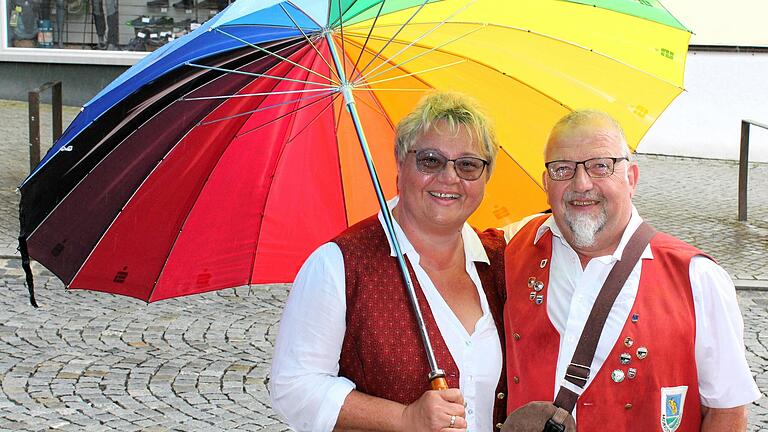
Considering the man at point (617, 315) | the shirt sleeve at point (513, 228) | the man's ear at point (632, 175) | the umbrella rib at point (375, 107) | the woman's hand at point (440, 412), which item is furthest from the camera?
the umbrella rib at point (375, 107)

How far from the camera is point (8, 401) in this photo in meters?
6.30

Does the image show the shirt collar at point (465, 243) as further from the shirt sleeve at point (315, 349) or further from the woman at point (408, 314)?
the shirt sleeve at point (315, 349)

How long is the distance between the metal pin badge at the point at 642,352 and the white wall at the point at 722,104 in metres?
11.7

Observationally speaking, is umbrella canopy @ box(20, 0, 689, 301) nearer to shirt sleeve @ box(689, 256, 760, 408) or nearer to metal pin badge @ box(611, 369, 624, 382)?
shirt sleeve @ box(689, 256, 760, 408)

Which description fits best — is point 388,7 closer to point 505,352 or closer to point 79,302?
point 505,352

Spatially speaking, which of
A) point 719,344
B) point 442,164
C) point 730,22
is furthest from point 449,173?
point 730,22

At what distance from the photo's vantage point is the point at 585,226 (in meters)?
3.29

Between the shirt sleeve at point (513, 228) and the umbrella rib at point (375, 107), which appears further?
the umbrella rib at point (375, 107)

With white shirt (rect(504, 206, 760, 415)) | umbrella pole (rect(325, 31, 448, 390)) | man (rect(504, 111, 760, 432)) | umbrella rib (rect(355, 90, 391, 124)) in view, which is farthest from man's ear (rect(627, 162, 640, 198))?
umbrella rib (rect(355, 90, 391, 124))

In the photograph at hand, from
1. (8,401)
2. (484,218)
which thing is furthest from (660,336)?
(8,401)

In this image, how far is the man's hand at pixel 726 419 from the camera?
3186 mm

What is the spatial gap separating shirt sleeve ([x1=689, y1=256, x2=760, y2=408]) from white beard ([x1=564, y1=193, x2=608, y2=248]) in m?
0.29

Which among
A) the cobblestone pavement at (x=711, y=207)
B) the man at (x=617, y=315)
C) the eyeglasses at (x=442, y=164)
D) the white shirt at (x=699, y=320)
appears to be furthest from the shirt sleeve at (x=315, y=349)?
the cobblestone pavement at (x=711, y=207)

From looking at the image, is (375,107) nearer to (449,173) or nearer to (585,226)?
(449,173)
